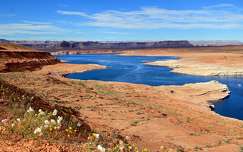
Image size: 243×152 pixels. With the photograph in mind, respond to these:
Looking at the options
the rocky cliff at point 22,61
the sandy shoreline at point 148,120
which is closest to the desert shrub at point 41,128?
the sandy shoreline at point 148,120

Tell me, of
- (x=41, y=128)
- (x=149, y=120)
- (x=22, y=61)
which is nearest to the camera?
(x=41, y=128)

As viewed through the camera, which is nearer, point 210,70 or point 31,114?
point 31,114

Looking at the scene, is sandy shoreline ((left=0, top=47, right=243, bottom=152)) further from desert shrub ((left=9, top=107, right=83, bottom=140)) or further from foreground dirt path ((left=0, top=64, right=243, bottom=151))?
A: desert shrub ((left=9, top=107, right=83, bottom=140))

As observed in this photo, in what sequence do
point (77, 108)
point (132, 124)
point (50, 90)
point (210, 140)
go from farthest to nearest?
point (50, 90) → point (77, 108) → point (132, 124) → point (210, 140)

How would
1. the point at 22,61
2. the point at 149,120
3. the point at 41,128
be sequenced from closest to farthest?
the point at 41,128
the point at 149,120
the point at 22,61

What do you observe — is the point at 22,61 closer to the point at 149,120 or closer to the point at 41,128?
the point at 149,120

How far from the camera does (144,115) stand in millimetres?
24422

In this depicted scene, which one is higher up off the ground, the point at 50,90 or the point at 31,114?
the point at 31,114

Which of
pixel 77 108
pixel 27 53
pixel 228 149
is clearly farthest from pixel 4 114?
pixel 27 53

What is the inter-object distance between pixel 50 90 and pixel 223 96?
22.4m

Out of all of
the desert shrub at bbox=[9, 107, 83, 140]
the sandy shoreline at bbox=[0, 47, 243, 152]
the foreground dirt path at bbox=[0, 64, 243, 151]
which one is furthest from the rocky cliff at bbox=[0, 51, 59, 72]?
the desert shrub at bbox=[9, 107, 83, 140]

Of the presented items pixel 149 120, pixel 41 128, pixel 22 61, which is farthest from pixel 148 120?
pixel 22 61

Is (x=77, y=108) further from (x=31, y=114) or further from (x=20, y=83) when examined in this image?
(x=31, y=114)

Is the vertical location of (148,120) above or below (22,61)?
above
